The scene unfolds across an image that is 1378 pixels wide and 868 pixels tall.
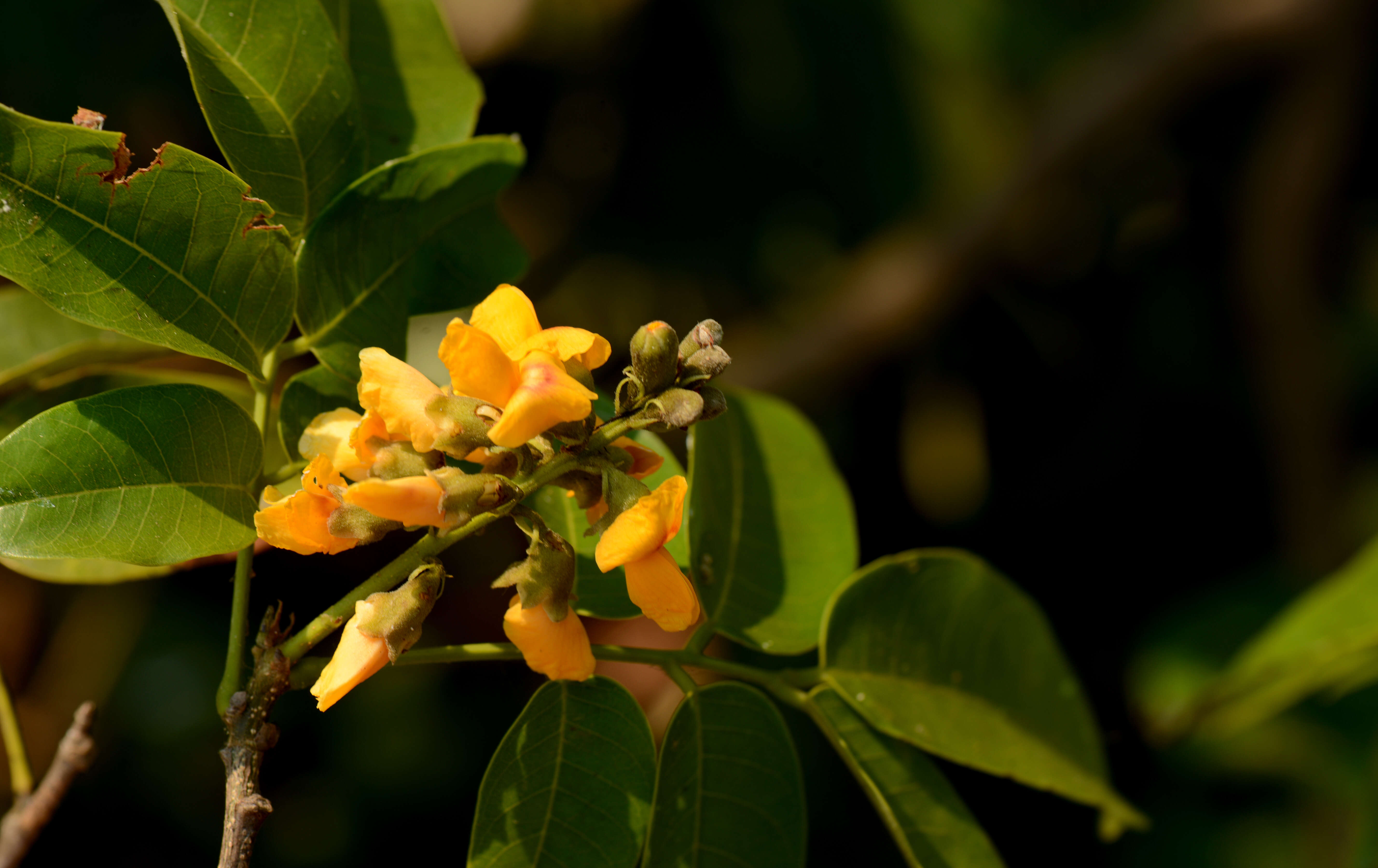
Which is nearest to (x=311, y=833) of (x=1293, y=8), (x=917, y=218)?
(x=917, y=218)

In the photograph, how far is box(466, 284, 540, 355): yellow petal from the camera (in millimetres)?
766

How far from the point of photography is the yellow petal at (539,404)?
697 mm

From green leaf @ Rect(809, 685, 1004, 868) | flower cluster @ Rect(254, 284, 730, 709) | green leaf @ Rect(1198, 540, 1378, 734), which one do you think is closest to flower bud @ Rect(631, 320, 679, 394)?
flower cluster @ Rect(254, 284, 730, 709)

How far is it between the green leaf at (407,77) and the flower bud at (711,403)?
1.44 ft

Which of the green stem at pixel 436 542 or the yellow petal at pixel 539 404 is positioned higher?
the yellow petal at pixel 539 404

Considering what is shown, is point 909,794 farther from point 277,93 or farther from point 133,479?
point 277,93

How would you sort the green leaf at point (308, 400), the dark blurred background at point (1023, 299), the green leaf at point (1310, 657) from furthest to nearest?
the dark blurred background at point (1023, 299) < the green leaf at point (1310, 657) < the green leaf at point (308, 400)

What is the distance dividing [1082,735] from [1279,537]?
218 cm

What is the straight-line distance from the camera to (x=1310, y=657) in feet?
5.25

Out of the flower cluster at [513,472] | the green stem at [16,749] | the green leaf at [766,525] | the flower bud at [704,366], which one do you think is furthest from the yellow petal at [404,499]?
the green stem at [16,749]

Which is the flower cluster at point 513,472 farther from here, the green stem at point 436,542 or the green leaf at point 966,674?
the green leaf at point 966,674

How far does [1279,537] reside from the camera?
301 cm

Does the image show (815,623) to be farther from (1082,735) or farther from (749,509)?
(1082,735)

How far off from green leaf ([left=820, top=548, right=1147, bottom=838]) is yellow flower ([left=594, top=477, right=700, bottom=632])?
12.1 inches
